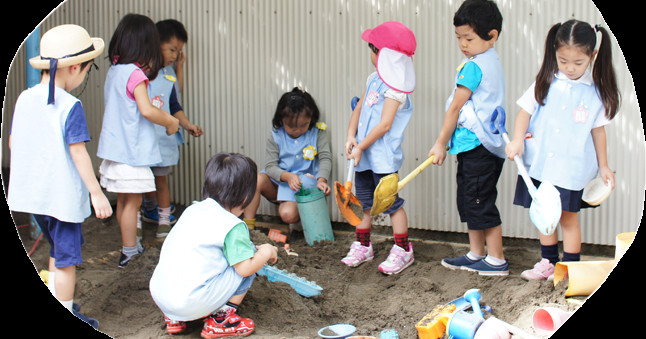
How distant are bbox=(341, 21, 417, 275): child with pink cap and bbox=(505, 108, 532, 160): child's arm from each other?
2.03 ft

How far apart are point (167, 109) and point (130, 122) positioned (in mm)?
671

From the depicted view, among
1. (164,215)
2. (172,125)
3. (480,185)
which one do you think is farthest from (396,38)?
(164,215)

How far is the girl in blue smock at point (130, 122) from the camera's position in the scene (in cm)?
337

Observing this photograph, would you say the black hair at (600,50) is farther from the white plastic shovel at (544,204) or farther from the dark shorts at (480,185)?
the dark shorts at (480,185)

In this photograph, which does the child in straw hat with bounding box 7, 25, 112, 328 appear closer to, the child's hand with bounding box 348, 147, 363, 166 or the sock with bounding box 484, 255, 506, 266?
the child's hand with bounding box 348, 147, 363, 166

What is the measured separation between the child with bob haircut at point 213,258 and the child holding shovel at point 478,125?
1.08 m

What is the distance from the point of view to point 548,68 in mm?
2945

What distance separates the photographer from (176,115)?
418 cm

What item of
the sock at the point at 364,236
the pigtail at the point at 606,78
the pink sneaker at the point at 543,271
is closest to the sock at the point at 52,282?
the sock at the point at 364,236

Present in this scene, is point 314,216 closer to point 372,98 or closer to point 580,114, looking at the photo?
point 372,98

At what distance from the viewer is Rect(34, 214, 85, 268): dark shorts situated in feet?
9.21

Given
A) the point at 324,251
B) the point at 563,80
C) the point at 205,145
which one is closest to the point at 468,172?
the point at 563,80

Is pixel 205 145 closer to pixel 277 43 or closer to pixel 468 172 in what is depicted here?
pixel 277 43

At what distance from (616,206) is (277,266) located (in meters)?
1.61
